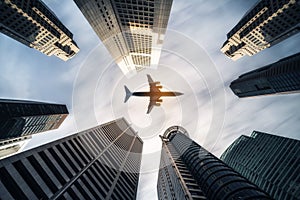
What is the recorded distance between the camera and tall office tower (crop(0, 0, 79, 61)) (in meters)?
108

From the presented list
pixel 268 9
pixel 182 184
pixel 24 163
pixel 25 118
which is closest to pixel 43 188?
pixel 24 163

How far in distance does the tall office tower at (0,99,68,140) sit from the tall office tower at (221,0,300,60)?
159 meters

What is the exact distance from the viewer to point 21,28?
119 m

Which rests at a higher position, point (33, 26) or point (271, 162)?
point (33, 26)

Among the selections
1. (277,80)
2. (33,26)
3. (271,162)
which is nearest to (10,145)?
(33,26)

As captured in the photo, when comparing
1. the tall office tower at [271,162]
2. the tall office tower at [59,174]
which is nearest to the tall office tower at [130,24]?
the tall office tower at [59,174]

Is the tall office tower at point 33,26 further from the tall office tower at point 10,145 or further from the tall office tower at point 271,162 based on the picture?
the tall office tower at point 271,162

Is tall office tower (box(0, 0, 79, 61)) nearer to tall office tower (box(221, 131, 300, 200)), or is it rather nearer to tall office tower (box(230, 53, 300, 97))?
tall office tower (box(230, 53, 300, 97))

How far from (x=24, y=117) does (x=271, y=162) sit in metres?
147

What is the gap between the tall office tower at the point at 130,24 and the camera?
7144cm

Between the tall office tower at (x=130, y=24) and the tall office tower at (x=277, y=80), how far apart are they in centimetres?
7244

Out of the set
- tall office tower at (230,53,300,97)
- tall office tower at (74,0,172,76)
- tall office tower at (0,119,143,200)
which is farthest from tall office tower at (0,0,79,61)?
tall office tower at (230,53,300,97)

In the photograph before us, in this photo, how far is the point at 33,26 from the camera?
124 meters

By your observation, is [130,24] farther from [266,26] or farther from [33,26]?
[266,26]
